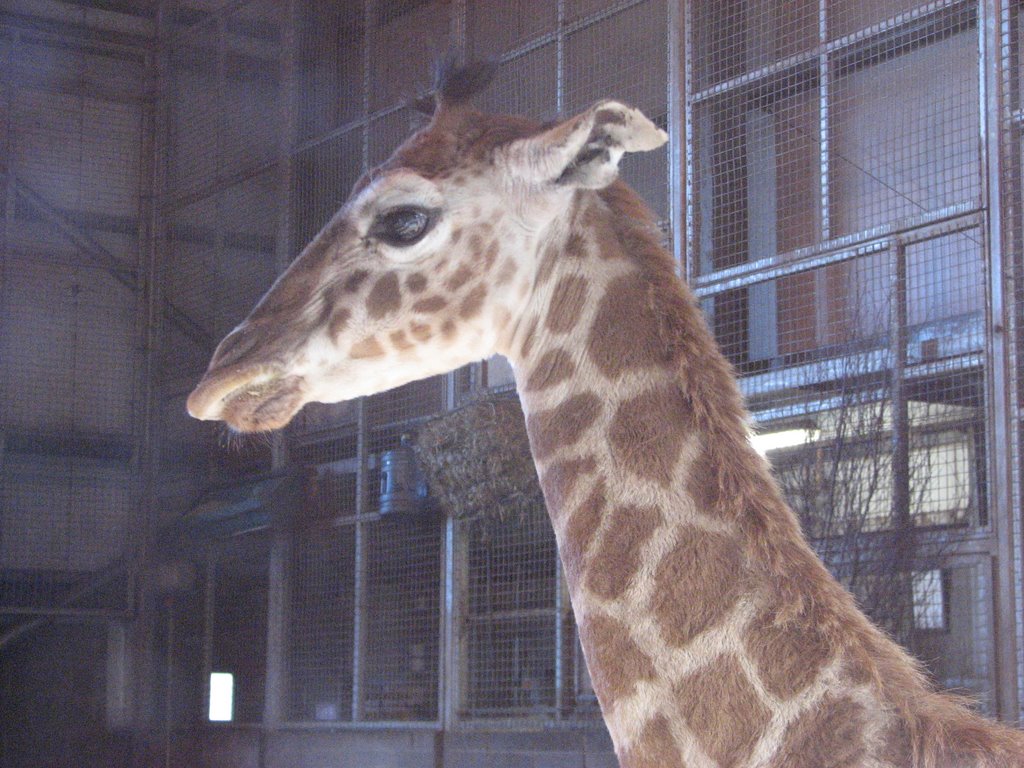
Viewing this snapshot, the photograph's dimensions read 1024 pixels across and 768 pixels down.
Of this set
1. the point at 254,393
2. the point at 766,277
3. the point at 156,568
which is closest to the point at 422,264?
the point at 254,393

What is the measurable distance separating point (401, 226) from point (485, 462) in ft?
11.8

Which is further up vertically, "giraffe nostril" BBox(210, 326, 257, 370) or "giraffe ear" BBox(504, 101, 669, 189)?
"giraffe ear" BBox(504, 101, 669, 189)

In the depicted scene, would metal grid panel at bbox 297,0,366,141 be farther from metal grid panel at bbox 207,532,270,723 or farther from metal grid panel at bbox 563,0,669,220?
metal grid panel at bbox 207,532,270,723

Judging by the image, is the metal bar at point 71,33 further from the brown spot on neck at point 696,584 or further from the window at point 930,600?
the brown spot on neck at point 696,584

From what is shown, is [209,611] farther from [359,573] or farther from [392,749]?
[392,749]

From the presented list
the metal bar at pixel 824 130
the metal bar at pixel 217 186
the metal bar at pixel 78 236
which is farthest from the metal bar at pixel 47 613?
the metal bar at pixel 824 130

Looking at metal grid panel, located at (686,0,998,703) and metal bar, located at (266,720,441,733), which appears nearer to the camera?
metal grid panel, located at (686,0,998,703)

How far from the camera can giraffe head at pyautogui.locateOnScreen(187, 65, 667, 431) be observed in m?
1.83

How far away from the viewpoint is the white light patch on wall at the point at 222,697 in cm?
721

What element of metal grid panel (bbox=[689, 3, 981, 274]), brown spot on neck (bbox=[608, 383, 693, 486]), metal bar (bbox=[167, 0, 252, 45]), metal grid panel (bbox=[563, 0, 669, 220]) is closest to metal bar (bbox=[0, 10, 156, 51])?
metal bar (bbox=[167, 0, 252, 45])

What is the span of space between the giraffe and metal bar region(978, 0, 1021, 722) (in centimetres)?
247

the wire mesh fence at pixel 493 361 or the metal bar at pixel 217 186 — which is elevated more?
the metal bar at pixel 217 186

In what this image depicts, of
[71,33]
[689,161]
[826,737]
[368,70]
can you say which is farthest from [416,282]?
[71,33]

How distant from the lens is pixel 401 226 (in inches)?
74.5
